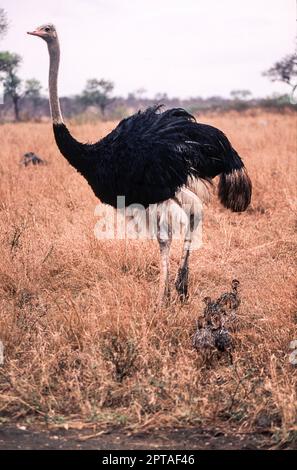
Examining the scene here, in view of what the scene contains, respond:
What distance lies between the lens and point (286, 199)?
7.65m

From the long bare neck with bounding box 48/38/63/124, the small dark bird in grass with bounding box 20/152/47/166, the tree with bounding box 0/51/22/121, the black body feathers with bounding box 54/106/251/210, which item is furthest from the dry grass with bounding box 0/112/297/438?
the tree with bounding box 0/51/22/121

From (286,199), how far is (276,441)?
4546 mm

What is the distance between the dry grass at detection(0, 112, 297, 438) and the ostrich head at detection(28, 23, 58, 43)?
1.48 meters

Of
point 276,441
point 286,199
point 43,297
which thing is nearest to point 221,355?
point 276,441

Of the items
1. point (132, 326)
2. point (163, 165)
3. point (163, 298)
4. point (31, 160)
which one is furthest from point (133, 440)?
point (31, 160)

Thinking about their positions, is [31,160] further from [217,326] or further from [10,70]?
[10,70]

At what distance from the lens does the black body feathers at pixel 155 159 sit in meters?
5.05

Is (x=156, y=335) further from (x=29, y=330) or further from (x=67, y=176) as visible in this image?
(x=67, y=176)

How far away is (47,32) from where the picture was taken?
5.88 m

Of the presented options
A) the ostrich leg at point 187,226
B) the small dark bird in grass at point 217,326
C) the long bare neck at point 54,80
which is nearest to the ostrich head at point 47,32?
the long bare neck at point 54,80

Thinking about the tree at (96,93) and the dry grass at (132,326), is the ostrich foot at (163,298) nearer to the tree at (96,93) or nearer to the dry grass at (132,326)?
the dry grass at (132,326)

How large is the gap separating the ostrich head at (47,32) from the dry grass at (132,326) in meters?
1.48

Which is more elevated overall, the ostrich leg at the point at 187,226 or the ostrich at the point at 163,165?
the ostrich at the point at 163,165
